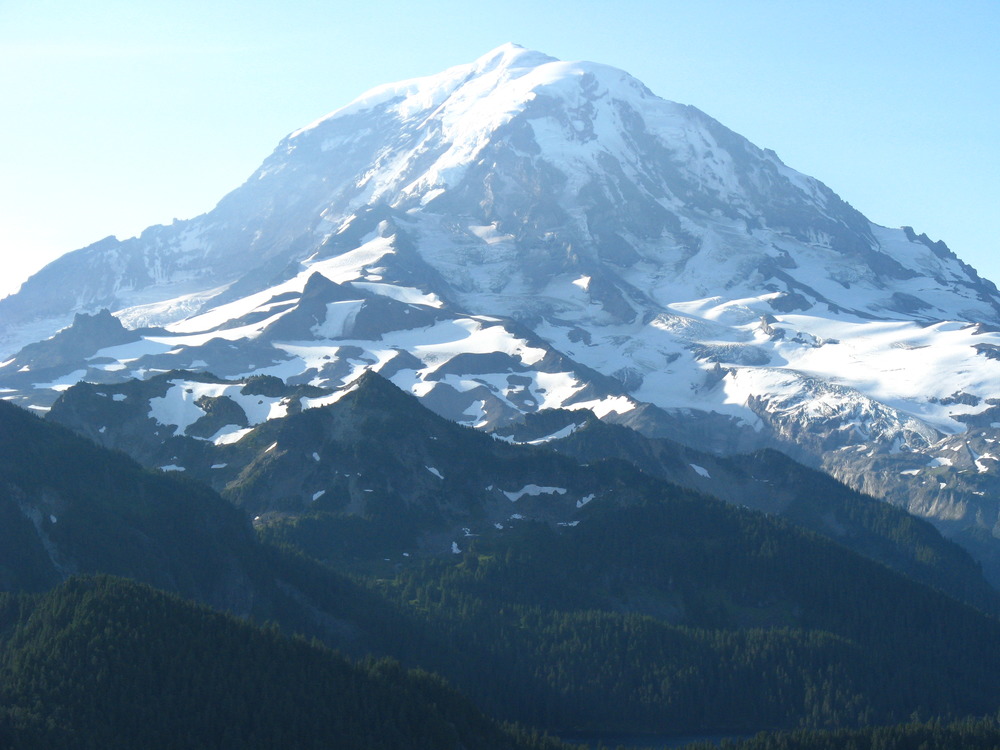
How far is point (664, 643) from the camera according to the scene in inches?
7643

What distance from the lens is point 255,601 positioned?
187125mm

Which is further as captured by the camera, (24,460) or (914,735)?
(24,460)

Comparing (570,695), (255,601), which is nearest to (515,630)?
(570,695)

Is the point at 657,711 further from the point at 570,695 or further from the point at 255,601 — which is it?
the point at 255,601

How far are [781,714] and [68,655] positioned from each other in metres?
85.3

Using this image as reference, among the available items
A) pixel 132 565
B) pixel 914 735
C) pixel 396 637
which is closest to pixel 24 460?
pixel 132 565

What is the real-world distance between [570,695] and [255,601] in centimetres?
3521

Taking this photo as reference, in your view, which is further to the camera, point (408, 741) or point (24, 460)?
point (24, 460)

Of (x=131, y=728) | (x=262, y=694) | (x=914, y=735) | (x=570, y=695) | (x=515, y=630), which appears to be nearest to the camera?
(x=131, y=728)

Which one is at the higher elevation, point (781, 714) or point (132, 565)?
point (132, 565)

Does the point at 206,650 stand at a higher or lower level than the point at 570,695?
higher

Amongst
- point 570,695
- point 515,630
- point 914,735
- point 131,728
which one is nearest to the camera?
point 131,728

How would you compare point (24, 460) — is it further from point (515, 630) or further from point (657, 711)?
point (657, 711)

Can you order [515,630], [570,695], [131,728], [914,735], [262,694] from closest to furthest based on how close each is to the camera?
[131,728]
[262,694]
[914,735]
[570,695]
[515,630]
